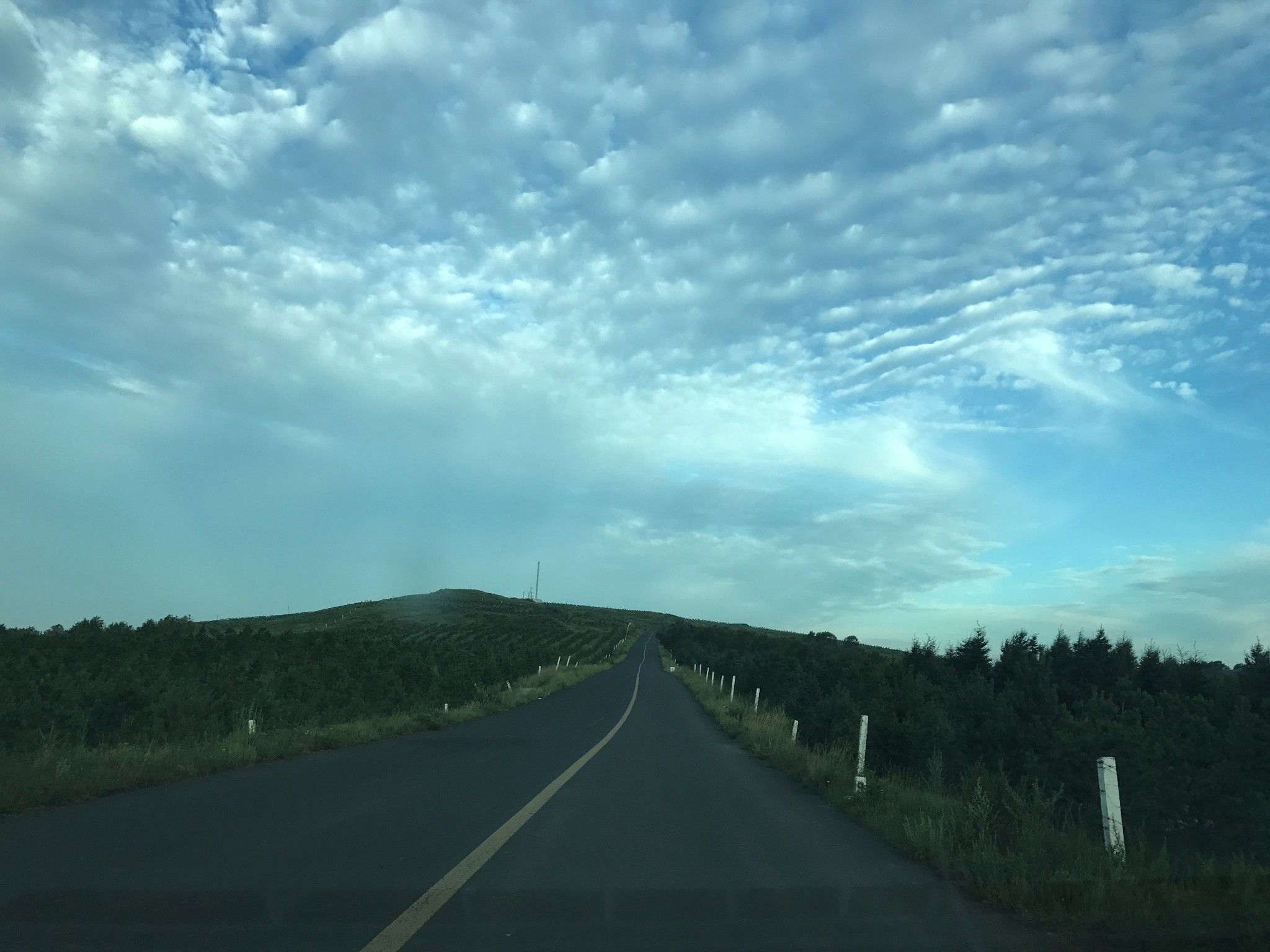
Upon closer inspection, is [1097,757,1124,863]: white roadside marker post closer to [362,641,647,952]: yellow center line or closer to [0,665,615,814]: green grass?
[362,641,647,952]: yellow center line

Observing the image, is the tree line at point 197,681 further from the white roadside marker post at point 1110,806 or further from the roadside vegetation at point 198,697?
the white roadside marker post at point 1110,806

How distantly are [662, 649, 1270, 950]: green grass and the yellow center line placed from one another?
3.99 metres

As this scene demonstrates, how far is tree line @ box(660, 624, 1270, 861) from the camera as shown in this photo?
17.6 metres

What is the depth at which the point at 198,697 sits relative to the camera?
76.6 feet

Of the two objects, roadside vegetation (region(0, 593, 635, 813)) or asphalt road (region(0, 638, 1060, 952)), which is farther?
roadside vegetation (region(0, 593, 635, 813))

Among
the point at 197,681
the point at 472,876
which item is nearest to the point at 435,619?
the point at 197,681

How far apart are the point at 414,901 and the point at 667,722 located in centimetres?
2250

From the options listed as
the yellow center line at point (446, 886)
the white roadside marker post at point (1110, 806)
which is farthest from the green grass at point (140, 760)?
the white roadside marker post at point (1110, 806)

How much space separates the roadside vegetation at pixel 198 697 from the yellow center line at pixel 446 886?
513 cm

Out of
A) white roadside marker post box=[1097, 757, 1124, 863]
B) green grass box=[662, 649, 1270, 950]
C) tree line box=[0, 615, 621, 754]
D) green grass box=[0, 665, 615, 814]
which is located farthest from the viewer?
tree line box=[0, 615, 621, 754]

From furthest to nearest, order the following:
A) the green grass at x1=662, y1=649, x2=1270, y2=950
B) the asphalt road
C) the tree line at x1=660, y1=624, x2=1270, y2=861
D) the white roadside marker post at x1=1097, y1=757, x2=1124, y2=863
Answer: the tree line at x1=660, y1=624, x2=1270, y2=861 → the white roadside marker post at x1=1097, y1=757, x2=1124, y2=863 → the green grass at x1=662, y1=649, x2=1270, y2=950 → the asphalt road

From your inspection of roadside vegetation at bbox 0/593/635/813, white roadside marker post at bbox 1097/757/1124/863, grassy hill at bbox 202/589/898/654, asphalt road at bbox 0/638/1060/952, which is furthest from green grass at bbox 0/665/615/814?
grassy hill at bbox 202/589/898/654

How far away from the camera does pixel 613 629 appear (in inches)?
6993

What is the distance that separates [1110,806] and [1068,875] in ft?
2.72
